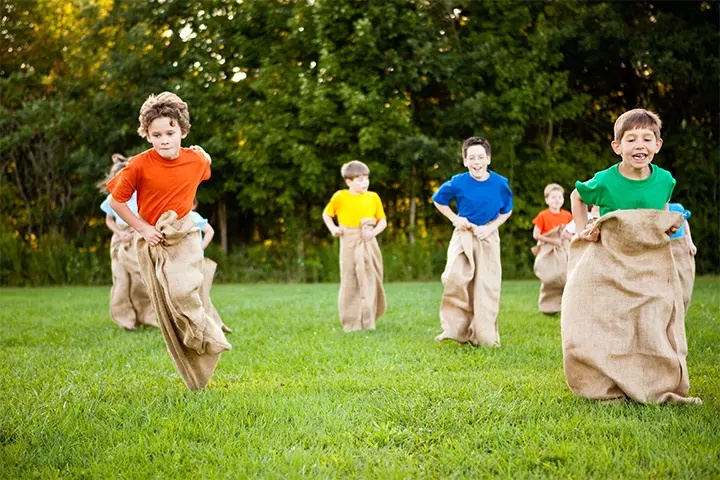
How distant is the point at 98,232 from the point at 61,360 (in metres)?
19.4

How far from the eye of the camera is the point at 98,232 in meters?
26.1

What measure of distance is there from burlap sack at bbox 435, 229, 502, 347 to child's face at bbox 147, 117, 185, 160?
144 inches

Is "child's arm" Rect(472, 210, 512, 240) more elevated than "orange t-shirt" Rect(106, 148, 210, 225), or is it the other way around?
"orange t-shirt" Rect(106, 148, 210, 225)

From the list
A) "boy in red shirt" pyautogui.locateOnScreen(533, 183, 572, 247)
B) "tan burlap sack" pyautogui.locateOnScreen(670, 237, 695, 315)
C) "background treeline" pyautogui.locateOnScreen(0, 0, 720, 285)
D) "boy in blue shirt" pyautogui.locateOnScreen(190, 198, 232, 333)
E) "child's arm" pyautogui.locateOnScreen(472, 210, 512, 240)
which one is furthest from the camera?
"background treeline" pyautogui.locateOnScreen(0, 0, 720, 285)

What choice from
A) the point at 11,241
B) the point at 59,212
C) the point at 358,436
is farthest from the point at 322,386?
the point at 59,212

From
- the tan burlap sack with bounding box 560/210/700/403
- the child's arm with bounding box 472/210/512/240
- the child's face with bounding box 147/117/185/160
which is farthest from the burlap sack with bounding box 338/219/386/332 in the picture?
the tan burlap sack with bounding box 560/210/700/403

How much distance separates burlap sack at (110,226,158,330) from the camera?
1074 cm

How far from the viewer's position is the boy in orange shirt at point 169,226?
18.7 ft

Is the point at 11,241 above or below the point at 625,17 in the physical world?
below

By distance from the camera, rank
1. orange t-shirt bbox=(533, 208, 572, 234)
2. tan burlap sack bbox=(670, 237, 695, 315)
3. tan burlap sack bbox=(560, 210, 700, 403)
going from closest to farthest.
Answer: tan burlap sack bbox=(560, 210, 700, 403)
tan burlap sack bbox=(670, 237, 695, 315)
orange t-shirt bbox=(533, 208, 572, 234)

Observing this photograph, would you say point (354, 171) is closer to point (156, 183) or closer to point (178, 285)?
point (156, 183)

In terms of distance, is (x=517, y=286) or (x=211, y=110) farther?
(x=211, y=110)

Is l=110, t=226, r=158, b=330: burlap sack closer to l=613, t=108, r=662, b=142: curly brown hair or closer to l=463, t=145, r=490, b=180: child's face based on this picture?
l=463, t=145, r=490, b=180: child's face

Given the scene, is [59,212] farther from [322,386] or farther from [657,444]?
[657,444]
